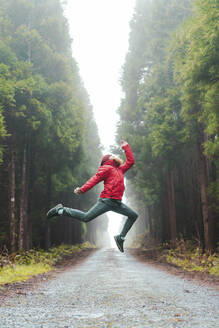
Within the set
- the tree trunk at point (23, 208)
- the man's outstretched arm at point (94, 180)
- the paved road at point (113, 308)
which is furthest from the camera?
the tree trunk at point (23, 208)

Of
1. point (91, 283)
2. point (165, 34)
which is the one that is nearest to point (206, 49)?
point (91, 283)

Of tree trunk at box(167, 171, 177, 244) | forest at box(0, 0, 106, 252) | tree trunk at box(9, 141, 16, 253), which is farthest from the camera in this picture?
tree trunk at box(167, 171, 177, 244)

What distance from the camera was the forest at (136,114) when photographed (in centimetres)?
1217

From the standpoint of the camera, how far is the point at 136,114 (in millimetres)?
24312

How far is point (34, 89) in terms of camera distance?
46.8 feet

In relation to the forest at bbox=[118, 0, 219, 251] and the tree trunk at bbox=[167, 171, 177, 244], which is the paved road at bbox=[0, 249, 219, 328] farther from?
the tree trunk at bbox=[167, 171, 177, 244]

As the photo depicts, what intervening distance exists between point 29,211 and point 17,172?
7.18 feet

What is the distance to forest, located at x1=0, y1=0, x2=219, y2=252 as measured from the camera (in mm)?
12172

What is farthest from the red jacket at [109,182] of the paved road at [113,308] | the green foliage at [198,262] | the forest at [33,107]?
the forest at [33,107]

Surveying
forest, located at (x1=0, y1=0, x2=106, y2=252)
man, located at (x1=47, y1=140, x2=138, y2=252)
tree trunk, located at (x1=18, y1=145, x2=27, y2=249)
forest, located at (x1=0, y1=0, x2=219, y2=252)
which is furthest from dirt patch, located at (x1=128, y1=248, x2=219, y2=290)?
forest, located at (x1=0, y1=0, x2=106, y2=252)

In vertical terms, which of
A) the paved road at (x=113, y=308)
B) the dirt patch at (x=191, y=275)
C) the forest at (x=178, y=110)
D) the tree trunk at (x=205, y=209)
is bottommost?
the dirt patch at (x=191, y=275)

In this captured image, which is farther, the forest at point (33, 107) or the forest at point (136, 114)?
the forest at point (33, 107)

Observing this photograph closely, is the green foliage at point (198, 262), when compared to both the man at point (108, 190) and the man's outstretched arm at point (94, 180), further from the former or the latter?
the man's outstretched arm at point (94, 180)

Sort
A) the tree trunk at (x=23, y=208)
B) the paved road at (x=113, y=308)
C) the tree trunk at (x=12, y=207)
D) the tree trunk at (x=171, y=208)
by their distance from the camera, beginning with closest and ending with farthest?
the paved road at (x=113, y=308) → the tree trunk at (x=12, y=207) → the tree trunk at (x=23, y=208) → the tree trunk at (x=171, y=208)
